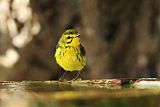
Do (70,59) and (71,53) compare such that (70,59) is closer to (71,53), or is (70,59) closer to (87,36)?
(71,53)

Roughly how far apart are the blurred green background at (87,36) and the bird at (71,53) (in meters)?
3.01

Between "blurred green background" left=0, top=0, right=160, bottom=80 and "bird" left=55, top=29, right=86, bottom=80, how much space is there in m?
3.01

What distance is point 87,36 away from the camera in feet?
21.7

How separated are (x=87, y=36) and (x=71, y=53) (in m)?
3.49

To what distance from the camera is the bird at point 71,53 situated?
3.07m

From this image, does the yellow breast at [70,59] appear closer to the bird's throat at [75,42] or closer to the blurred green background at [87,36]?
the bird's throat at [75,42]

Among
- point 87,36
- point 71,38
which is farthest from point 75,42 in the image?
point 87,36

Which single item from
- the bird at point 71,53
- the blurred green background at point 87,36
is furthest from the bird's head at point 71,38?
the blurred green background at point 87,36

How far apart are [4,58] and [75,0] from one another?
3.70 ft

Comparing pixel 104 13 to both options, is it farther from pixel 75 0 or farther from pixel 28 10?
pixel 28 10


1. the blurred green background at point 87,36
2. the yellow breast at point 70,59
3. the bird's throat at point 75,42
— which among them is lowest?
the yellow breast at point 70,59

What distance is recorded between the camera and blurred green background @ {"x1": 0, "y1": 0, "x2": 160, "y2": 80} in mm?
6188

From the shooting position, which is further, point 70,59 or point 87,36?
point 87,36

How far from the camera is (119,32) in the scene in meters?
6.86
